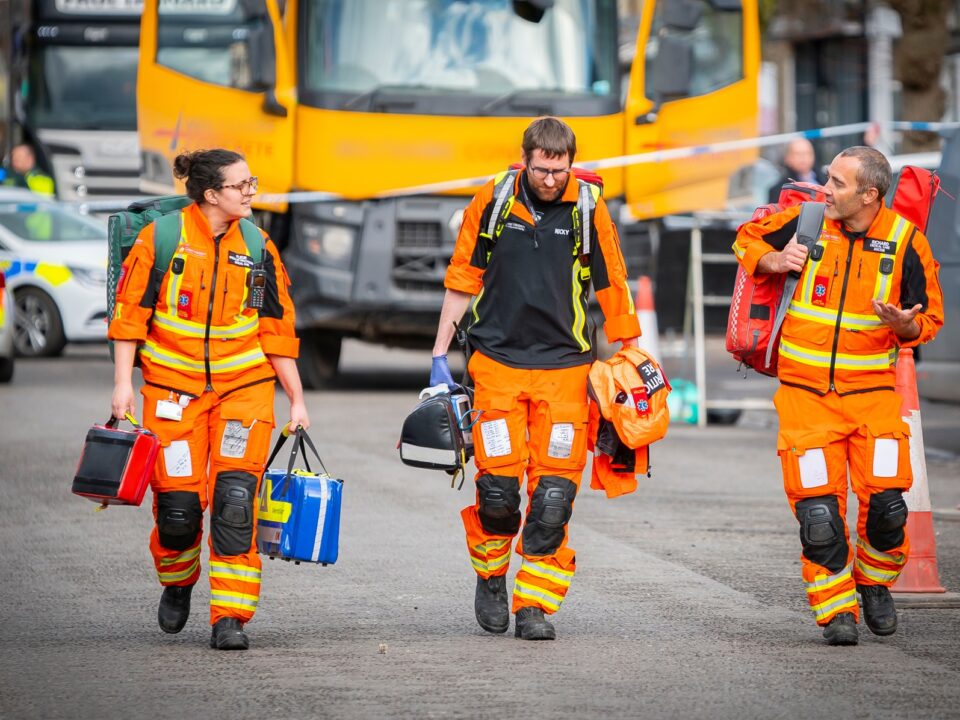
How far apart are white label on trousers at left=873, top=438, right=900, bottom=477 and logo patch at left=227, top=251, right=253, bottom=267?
219 cm

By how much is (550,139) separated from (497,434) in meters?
1.03

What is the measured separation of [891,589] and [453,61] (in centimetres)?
860

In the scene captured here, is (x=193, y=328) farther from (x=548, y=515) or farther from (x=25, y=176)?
(x=25, y=176)

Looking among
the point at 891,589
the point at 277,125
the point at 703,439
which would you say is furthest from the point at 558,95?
the point at 891,589

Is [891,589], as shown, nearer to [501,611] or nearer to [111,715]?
[501,611]

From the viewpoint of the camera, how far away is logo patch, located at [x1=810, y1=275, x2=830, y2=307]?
22.5ft

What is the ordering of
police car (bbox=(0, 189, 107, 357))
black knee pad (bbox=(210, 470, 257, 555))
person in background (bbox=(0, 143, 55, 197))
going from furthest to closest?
person in background (bbox=(0, 143, 55, 197)) < police car (bbox=(0, 189, 107, 357)) < black knee pad (bbox=(210, 470, 257, 555))

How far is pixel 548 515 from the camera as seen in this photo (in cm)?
688

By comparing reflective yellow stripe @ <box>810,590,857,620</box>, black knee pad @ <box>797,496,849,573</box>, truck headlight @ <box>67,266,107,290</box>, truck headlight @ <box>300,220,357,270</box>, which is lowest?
reflective yellow stripe @ <box>810,590,857,620</box>

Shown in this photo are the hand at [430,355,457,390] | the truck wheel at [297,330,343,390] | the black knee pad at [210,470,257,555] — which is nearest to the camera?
the black knee pad at [210,470,257,555]

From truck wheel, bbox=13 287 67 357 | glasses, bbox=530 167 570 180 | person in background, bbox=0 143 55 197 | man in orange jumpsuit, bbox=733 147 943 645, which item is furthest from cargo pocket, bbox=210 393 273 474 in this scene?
person in background, bbox=0 143 55 197

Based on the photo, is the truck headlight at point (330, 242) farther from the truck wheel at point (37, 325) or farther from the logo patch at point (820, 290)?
the logo patch at point (820, 290)

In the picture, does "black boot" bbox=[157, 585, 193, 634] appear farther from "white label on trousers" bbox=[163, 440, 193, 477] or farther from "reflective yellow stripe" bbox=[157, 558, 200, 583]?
"white label on trousers" bbox=[163, 440, 193, 477]

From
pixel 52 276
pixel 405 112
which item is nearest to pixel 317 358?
pixel 405 112
